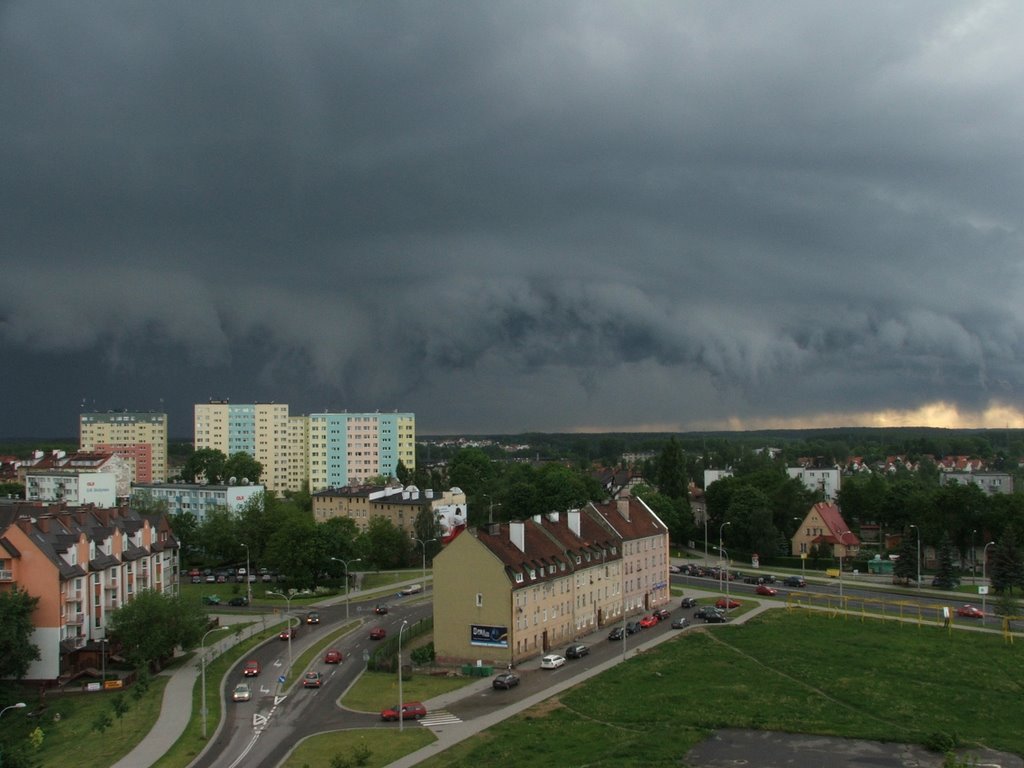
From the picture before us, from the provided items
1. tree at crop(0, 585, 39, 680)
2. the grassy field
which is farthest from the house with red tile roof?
tree at crop(0, 585, 39, 680)

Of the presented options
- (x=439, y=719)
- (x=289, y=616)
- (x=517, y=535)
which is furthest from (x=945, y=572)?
(x=439, y=719)

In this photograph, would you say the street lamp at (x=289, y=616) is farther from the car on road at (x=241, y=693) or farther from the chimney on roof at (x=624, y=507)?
the chimney on roof at (x=624, y=507)

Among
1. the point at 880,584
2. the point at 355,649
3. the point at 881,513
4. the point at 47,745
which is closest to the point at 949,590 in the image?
the point at 880,584

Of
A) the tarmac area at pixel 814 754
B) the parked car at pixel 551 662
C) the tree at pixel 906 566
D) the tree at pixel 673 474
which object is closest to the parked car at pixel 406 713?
the parked car at pixel 551 662

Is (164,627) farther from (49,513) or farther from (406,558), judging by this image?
(406,558)

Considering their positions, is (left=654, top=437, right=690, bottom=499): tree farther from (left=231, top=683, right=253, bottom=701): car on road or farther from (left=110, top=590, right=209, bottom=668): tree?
(left=231, top=683, right=253, bottom=701): car on road
